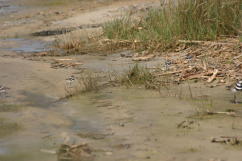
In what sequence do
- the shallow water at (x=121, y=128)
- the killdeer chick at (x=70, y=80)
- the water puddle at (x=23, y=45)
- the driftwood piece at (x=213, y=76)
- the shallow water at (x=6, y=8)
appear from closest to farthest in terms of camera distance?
the shallow water at (x=121, y=128), the driftwood piece at (x=213, y=76), the killdeer chick at (x=70, y=80), the water puddle at (x=23, y=45), the shallow water at (x=6, y=8)

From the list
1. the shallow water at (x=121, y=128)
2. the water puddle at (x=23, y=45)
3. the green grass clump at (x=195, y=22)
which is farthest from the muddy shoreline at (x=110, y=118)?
the water puddle at (x=23, y=45)

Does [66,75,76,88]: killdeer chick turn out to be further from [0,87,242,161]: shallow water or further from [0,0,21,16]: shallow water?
[0,0,21,16]: shallow water

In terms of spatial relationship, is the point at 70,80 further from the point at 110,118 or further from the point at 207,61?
the point at 110,118

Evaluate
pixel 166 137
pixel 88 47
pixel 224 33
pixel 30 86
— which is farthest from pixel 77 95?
pixel 88 47

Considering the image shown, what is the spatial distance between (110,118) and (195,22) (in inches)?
131

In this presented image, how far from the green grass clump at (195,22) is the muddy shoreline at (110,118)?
63cm

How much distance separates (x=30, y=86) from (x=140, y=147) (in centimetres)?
253

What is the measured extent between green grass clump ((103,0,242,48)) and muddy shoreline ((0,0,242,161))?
24.8 inches

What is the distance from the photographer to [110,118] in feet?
15.4

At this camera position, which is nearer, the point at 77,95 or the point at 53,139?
the point at 53,139

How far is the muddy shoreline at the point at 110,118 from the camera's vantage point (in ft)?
12.5

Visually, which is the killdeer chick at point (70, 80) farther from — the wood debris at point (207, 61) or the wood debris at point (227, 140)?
the wood debris at point (227, 140)

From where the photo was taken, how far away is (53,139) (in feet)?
13.6

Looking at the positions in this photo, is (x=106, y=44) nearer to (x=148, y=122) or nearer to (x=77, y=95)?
(x=77, y=95)
